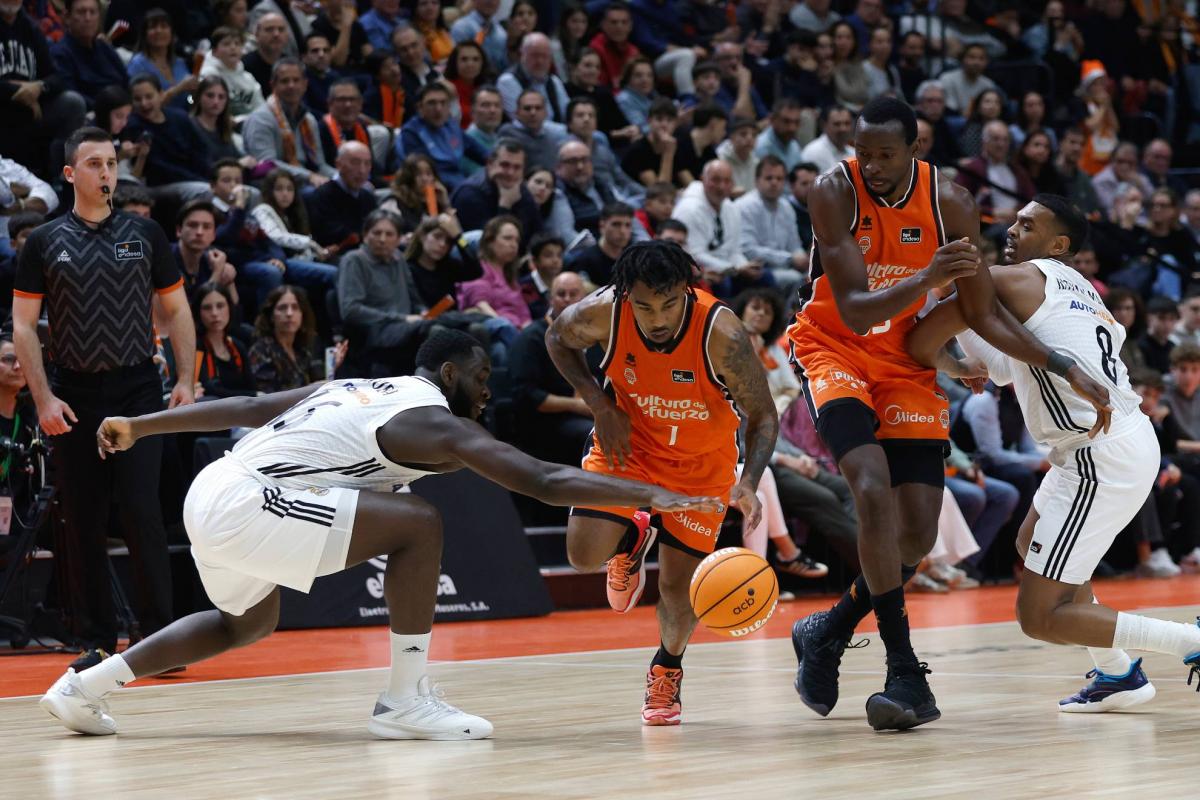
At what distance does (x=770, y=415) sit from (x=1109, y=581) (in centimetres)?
781

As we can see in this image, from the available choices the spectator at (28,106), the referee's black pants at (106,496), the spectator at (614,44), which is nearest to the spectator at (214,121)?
the spectator at (28,106)

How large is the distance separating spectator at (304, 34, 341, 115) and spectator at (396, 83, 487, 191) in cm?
71

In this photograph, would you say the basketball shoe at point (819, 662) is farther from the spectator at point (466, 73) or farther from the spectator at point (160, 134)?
the spectator at point (466, 73)

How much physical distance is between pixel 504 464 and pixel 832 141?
1052 cm

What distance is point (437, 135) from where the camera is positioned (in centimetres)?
1249

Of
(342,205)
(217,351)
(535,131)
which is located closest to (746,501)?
(217,351)

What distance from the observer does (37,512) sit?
7.64 meters

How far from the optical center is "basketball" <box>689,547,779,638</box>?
502 cm

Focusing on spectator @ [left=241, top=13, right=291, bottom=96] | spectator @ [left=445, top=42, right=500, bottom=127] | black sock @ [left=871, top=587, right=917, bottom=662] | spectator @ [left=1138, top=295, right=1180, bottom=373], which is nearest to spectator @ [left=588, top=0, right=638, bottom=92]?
spectator @ [left=445, top=42, right=500, bottom=127]

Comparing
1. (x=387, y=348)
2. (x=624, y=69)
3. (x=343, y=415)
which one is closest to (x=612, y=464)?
(x=343, y=415)

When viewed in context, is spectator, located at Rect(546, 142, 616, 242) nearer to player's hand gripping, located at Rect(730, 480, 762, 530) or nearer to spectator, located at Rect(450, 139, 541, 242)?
spectator, located at Rect(450, 139, 541, 242)

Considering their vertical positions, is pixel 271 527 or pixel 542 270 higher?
pixel 271 527

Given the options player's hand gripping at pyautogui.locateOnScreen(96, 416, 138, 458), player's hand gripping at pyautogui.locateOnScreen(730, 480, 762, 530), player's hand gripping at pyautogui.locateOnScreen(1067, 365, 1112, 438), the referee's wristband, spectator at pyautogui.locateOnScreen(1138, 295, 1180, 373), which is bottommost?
spectator at pyautogui.locateOnScreen(1138, 295, 1180, 373)

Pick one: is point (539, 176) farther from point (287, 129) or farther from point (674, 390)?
point (674, 390)
